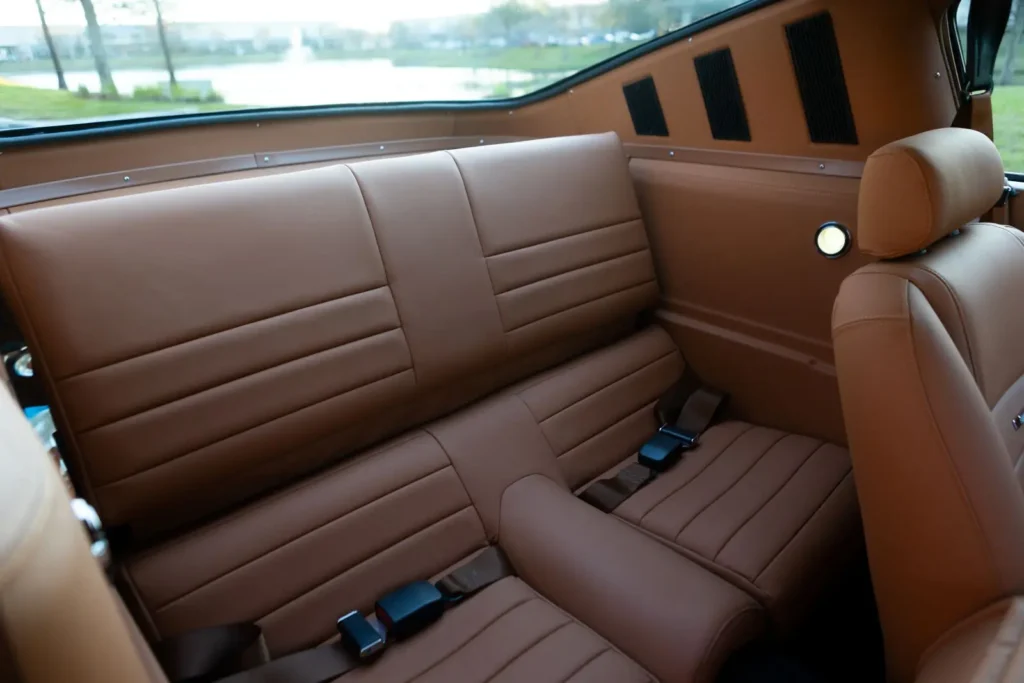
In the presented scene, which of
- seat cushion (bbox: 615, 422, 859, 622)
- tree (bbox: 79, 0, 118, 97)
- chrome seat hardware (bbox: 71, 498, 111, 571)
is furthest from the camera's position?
tree (bbox: 79, 0, 118, 97)

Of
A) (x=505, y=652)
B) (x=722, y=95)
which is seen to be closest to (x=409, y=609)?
(x=505, y=652)

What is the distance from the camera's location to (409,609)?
1485mm

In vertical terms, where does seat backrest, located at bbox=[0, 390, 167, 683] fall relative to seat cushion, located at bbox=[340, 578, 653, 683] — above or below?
above

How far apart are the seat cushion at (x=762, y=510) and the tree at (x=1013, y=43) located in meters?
1.04

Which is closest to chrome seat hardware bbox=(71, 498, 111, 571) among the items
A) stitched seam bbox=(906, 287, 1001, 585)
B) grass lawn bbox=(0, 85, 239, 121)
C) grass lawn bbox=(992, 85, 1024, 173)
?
grass lawn bbox=(0, 85, 239, 121)

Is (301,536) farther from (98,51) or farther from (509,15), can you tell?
(509,15)

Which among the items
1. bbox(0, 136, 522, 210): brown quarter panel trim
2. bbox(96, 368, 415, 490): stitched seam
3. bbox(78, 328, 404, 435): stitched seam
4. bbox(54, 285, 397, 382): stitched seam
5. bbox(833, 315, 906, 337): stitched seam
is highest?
bbox(0, 136, 522, 210): brown quarter panel trim

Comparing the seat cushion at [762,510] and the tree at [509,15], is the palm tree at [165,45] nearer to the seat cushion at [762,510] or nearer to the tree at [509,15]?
the tree at [509,15]

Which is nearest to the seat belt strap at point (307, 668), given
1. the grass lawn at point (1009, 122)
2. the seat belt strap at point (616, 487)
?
the seat belt strap at point (616, 487)

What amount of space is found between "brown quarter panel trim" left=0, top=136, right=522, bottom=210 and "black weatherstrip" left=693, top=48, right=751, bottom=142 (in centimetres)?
92

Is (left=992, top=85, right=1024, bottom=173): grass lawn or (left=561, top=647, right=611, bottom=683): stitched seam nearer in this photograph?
(left=561, top=647, right=611, bottom=683): stitched seam

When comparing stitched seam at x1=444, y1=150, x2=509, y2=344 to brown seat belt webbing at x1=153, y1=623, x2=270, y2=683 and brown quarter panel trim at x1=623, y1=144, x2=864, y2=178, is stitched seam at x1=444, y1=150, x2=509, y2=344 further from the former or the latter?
brown seat belt webbing at x1=153, y1=623, x2=270, y2=683

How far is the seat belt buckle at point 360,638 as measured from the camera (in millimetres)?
1410

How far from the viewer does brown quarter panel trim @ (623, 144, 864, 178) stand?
1895 millimetres
